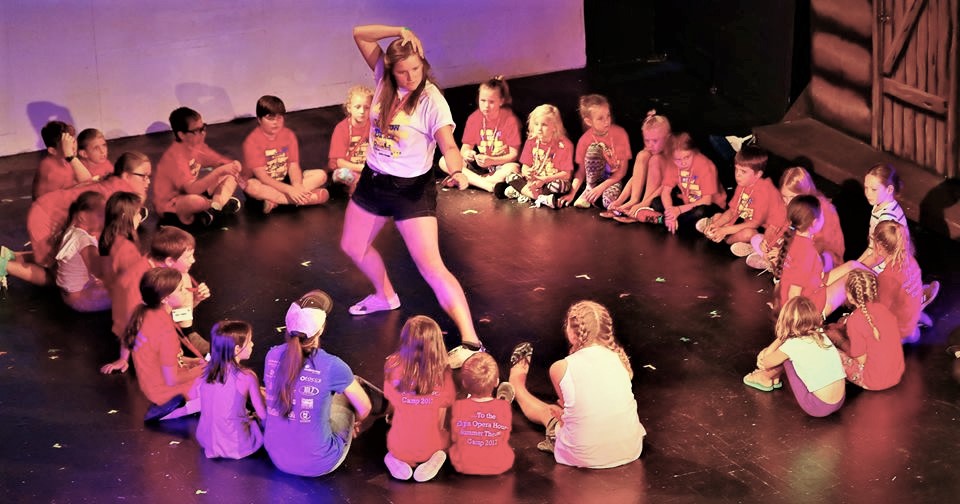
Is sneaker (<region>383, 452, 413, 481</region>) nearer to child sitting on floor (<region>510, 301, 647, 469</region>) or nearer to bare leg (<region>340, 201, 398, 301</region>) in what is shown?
child sitting on floor (<region>510, 301, 647, 469</region>)

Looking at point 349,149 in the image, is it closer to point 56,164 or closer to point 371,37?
point 56,164

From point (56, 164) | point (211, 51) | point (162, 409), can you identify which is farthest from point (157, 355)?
point (211, 51)

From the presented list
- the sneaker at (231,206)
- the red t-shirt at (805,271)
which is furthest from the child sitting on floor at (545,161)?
the red t-shirt at (805,271)

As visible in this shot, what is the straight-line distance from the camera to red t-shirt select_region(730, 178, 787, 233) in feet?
26.1

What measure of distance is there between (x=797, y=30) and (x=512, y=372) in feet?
17.4

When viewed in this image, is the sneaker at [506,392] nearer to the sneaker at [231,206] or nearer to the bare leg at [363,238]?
the bare leg at [363,238]

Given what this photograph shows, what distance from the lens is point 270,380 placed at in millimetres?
5637

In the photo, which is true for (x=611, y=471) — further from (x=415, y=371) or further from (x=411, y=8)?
(x=411, y=8)

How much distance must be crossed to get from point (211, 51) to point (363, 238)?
4.90 metres

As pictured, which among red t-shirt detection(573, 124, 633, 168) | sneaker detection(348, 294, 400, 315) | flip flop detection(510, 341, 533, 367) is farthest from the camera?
red t-shirt detection(573, 124, 633, 168)

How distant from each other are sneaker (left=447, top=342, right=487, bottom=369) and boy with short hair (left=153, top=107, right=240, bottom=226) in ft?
9.38

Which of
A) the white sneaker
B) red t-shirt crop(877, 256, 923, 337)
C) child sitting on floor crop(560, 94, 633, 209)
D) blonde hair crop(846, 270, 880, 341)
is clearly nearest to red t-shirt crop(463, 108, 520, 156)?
child sitting on floor crop(560, 94, 633, 209)

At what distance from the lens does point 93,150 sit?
27.8ft

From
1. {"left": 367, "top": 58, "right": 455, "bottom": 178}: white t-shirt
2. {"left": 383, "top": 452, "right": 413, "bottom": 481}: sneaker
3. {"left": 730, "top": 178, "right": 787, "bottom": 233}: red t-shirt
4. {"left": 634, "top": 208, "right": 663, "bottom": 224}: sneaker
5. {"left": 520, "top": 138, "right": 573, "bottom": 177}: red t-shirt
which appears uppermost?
{"left": 367, "top": 58, "right": 455, "bottom": 178}: white t-shirt
